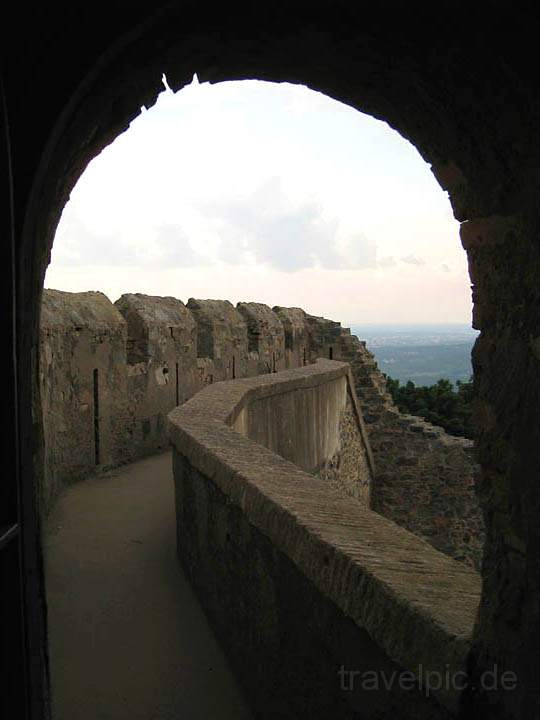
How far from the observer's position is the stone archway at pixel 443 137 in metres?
1.71

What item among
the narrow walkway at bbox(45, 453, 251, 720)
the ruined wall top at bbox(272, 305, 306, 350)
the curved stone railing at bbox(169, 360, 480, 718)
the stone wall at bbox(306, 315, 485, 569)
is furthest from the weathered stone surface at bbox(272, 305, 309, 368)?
the curved stone railing at bbox(169, 360, 480, 718)

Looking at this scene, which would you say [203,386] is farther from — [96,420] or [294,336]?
[294,336]

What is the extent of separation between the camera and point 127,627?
3.94 meters

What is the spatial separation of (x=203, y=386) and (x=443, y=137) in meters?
8.07

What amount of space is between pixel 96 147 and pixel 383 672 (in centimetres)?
191

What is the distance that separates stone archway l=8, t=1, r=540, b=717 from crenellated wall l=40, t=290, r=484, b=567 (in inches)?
165

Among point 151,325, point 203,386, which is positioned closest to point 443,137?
point 151,325

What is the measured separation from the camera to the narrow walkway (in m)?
3.23

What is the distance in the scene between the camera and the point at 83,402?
7129 mm

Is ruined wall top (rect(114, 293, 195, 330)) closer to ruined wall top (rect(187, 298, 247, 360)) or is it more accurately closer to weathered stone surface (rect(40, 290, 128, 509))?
weathered stone surface (rect(40, 290, 128, 509))

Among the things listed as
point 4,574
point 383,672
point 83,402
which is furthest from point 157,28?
point 83,402

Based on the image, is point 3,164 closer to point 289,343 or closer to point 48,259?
point 48,259

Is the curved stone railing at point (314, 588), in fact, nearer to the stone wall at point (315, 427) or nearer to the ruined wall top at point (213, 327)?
the stone wall at point (315, 427)

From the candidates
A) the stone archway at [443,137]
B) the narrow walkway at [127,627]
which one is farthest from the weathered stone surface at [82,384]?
the stone archway at [443,137]
